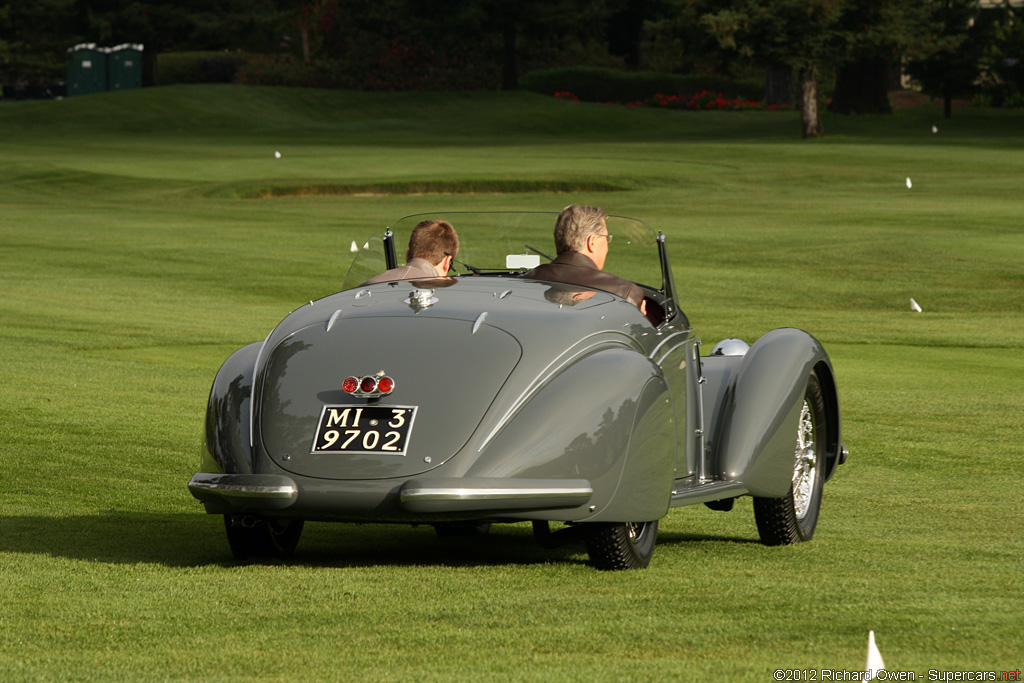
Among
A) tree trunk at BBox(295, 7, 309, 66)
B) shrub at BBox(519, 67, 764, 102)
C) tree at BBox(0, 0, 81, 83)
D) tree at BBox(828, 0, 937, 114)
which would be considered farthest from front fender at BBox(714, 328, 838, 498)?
tree trunk at BBox(295, 7, 309, 66)

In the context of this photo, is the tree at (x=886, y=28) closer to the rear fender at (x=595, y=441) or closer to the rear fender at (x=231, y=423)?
the rear fender at (x=595, y=441)

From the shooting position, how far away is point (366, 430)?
18.4 ft

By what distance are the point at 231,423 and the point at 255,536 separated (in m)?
0.60

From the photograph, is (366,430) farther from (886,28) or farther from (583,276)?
(886,28)

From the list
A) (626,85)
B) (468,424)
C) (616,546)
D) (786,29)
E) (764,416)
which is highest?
(468,424)

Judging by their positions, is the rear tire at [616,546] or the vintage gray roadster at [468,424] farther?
the rear tire at [616,546]

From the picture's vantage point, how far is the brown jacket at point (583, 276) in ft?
22.2

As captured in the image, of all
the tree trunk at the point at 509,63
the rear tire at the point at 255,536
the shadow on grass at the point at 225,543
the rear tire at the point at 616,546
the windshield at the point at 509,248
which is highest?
the windshield at the point at 509,248

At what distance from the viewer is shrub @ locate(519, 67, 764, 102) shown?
79.9 metres

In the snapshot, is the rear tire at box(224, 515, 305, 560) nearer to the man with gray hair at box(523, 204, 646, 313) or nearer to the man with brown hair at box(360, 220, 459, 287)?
the man with brown hair at box(360, 220, 459, 287)

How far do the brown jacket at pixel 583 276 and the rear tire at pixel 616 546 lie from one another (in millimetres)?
1187

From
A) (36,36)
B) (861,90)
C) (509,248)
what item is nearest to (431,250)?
(509,248)

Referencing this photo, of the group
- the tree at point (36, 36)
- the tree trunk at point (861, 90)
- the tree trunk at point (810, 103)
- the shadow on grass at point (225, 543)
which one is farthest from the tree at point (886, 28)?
the shadow on grass at point (225, 543)

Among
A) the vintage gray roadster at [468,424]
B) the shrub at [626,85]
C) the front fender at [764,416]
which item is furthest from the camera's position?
the shrub at [626,85]
